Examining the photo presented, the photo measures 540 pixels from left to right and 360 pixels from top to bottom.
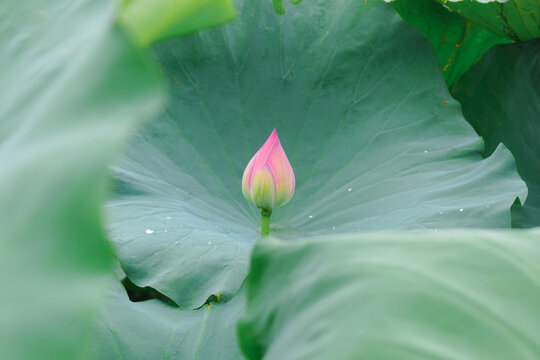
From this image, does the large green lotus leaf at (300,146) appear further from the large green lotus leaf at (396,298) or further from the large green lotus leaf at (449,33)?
the large green lotus leaf at (396,298)

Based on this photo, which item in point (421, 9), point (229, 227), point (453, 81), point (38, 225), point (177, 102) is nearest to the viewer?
point (38, 225)

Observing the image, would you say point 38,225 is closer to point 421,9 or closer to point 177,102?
point 177,102

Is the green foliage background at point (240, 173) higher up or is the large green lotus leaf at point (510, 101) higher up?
the green foliage background at point (240, 173)

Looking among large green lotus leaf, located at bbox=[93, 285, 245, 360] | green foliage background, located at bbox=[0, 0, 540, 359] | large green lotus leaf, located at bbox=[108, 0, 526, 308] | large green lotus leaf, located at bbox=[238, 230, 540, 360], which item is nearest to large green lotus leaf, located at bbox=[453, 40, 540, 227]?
green foliage background, located at bbox=[0, 0, 540, 359]

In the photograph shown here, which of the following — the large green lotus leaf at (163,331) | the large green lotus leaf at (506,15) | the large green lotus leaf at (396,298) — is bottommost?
the large green lotus leaf at (506,15)

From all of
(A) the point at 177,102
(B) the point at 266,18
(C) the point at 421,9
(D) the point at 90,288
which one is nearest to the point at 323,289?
(D) the point at 90,288

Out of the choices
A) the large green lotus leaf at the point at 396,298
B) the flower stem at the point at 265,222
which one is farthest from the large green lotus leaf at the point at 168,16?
the flower stem at the point at 265,222
